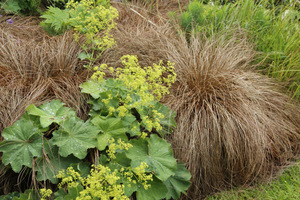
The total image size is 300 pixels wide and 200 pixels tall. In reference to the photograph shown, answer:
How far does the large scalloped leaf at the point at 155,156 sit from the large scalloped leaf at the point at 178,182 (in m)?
0.17

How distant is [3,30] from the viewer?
3.05 meters

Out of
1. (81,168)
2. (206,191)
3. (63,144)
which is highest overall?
(63,144)

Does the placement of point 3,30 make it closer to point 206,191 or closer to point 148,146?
point 148,146

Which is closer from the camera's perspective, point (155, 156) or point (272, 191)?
point (155, 156)

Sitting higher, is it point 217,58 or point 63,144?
point 217,58

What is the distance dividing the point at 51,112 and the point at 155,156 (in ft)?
2.63

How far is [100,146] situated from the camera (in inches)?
76.2

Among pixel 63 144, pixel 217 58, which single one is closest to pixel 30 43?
pixel 63 144

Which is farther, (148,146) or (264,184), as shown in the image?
(264,184)

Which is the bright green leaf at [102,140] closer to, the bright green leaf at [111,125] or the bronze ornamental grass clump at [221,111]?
the bright green leaf at [111,125]

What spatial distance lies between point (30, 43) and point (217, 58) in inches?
72.2

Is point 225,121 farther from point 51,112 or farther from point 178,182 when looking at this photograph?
point 51,112

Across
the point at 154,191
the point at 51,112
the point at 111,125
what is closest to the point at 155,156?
the point at 154,191

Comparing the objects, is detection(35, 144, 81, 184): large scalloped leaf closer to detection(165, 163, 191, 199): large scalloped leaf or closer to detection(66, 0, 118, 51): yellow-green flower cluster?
detection(165, 163, 191, 199): large scalloped leaf
